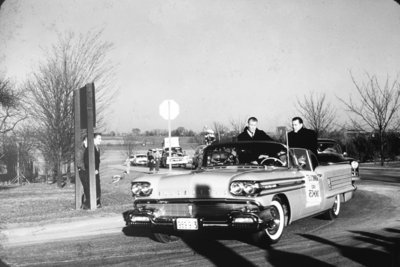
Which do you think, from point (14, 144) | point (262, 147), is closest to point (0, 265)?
point (262, 147)

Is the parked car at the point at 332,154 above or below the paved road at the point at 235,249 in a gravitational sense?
above

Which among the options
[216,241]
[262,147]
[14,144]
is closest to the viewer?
[216,241]

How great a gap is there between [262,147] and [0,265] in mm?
3885

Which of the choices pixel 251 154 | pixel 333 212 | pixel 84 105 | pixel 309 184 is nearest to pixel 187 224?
pixel 251 154

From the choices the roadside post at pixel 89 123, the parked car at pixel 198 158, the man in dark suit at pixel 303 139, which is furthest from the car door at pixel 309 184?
the roadside post at pixel 89 123

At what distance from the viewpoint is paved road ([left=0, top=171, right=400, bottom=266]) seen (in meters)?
4.75

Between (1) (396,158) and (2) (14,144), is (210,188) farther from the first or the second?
(1) (396,158)

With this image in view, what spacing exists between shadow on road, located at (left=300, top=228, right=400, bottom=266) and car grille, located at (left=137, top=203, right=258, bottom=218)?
1.21 meters

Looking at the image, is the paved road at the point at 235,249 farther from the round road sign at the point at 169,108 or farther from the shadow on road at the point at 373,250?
the round road sign at the point at 169,108

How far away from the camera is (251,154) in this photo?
656 centimetres

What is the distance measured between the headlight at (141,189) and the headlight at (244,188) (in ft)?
3.97

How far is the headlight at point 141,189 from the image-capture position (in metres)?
5.78

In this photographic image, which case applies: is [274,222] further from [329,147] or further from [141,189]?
[329,147]

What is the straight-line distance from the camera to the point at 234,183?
17.1ft
